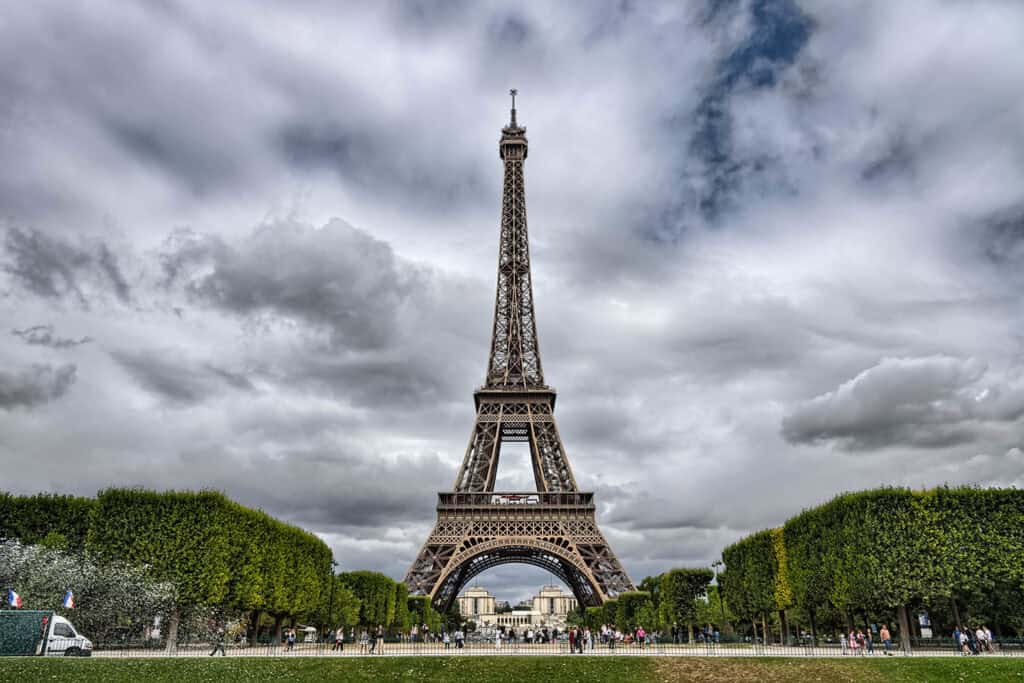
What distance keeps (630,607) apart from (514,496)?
12099mm

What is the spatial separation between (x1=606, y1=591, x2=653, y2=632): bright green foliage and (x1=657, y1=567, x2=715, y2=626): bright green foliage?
154cm

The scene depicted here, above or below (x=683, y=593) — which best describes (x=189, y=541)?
above

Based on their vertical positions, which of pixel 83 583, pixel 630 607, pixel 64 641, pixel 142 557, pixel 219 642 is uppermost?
pixel 142 557

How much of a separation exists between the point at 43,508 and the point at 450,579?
3249 cm

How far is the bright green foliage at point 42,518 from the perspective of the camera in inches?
1380

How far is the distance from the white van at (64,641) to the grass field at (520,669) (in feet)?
12.2

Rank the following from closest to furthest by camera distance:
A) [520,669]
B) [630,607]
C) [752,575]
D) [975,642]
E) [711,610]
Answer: [520,669] → [975,642] → [752,575] → [630,607] → [711,610]

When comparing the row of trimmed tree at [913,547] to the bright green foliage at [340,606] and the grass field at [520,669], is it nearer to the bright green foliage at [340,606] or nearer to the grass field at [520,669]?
the grass field at [520,669]

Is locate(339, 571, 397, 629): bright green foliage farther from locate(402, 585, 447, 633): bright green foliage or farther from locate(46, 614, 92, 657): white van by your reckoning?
locate(46, 614, 92, 657): white van

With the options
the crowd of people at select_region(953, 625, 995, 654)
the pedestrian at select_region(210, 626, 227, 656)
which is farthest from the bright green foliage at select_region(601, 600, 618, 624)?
the pedestrian at select_region(210, 626, 227, 656)

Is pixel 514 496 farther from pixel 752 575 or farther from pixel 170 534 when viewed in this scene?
pixel 170 534

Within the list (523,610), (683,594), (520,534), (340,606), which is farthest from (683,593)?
(523,610)

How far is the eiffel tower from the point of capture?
185ft

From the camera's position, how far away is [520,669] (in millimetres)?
27219
